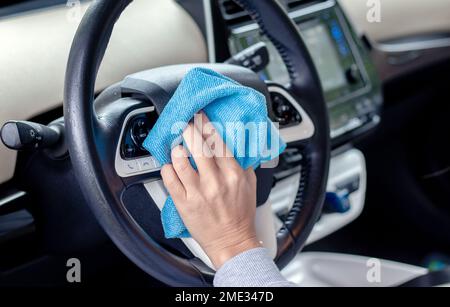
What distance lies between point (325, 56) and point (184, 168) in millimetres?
723

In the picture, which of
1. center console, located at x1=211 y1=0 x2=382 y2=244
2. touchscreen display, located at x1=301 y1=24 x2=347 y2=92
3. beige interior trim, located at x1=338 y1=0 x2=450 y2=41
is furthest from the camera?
beige interior trim, located at x1=338 y1=0 x2=450 y2=41

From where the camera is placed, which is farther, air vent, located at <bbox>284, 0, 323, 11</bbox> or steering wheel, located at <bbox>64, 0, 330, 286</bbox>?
air vent, located at <bbox>284, 0, 323, 11</bbox>

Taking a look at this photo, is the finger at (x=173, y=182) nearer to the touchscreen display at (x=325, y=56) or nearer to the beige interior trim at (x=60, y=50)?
the beige interior trim at (x=60, y=50)

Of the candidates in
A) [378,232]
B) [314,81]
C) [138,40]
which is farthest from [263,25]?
[378,232]

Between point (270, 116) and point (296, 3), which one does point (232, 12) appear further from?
point (270, 116)

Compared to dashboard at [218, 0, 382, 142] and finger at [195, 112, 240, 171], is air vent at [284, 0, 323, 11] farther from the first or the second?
finger at [195, 112, 240, 171]

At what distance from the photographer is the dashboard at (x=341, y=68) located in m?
1.32

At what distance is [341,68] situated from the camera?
1364 mm

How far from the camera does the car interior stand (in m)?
0.75

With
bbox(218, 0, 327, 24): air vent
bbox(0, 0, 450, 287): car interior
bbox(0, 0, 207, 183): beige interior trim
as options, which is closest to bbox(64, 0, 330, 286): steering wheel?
bbox(0, 0, 450, 287): car interior

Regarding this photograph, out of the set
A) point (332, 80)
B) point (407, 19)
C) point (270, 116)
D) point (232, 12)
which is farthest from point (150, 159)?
point (407, 19)

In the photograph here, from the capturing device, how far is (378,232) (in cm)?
163

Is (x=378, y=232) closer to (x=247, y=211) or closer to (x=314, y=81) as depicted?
(x=314, y=81)

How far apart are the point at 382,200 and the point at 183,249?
937mm
